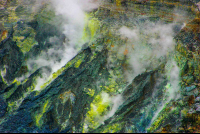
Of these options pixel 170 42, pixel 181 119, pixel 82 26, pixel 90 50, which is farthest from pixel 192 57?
pixel 82 26

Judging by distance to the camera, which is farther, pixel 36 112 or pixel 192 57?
pixel 36 112

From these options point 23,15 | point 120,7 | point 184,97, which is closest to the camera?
point 184,97

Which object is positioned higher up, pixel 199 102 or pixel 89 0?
pixel 89 0

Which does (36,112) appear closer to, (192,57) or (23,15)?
(23,15)

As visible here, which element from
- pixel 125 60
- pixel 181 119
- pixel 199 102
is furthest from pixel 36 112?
pixel 199 102

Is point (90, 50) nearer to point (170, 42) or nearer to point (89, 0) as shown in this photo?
point (89, 0)

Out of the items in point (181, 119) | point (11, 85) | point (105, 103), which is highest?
point (181, 119)

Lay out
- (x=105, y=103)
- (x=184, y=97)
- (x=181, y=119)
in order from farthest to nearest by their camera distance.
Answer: (x=105, y=103)
(x=184, y=97)
(x=181, y=119)
